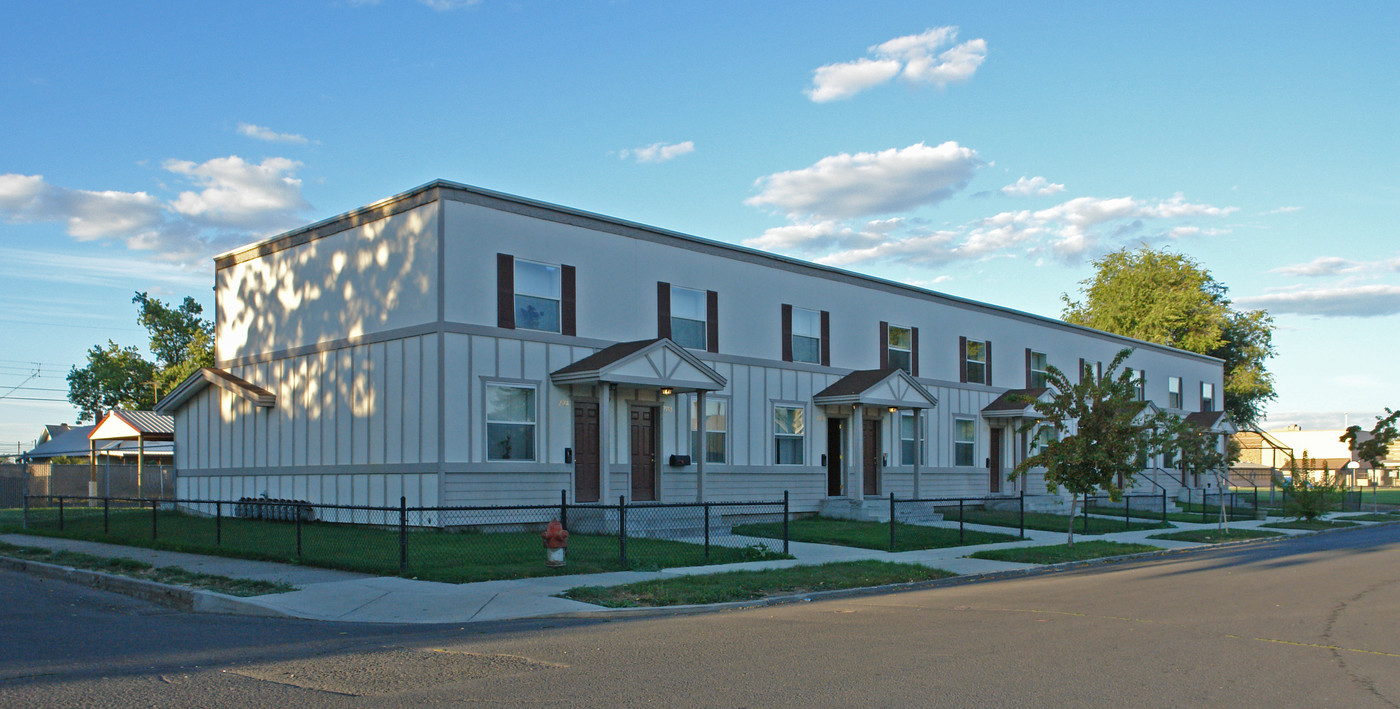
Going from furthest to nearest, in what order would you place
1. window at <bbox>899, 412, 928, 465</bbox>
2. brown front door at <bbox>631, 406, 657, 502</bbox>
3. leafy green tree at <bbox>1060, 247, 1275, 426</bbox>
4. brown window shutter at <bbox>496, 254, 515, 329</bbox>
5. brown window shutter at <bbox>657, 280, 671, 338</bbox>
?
leafy green tree at <bbox>1060, 247, 1275, 426</bbox> < window at <bbox>899, 412, 928, 465</bbox> < brown window shutter at <bbox>657, 280, 671, 338</bbox> < brown front door at <bbox>631, 406, 657, 502</bbox> < brown window shutter at <bbox>496, 254, 515, 329</bbox>

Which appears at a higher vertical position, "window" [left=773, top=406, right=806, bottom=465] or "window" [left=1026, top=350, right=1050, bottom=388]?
"window" [left=1026, top=350, right=1050, bottom=388]

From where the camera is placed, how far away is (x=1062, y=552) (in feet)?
69.7

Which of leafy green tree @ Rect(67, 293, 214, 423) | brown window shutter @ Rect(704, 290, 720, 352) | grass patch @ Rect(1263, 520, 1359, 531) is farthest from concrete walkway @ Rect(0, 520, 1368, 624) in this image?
leafy green tree @ Rect(67, 293, 214, 423)

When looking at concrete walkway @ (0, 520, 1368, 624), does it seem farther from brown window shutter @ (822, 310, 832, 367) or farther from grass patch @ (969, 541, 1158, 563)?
brown window shutter @ (822, 310, 832, 367)

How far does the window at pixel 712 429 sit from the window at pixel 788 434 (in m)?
2.05

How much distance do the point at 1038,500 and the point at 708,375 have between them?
15867 millimetres

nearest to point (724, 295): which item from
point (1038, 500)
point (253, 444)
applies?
point (253, 444)

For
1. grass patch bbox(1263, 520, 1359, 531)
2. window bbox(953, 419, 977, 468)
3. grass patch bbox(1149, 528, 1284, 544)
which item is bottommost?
grass patch bbox(1263, 520, 1359, 531)

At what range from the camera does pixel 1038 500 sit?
114 ft

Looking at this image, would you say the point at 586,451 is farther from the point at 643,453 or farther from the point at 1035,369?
the point at 1035,369

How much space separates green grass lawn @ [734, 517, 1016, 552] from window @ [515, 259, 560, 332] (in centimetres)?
607

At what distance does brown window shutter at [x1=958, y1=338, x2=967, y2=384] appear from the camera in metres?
35.2

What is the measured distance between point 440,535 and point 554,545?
521 cm

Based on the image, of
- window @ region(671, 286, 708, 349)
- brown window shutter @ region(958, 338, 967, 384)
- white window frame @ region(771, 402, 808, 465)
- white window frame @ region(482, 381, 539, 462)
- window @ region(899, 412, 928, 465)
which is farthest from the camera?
brown window shutter @ region(958, 338, 967, 384)
